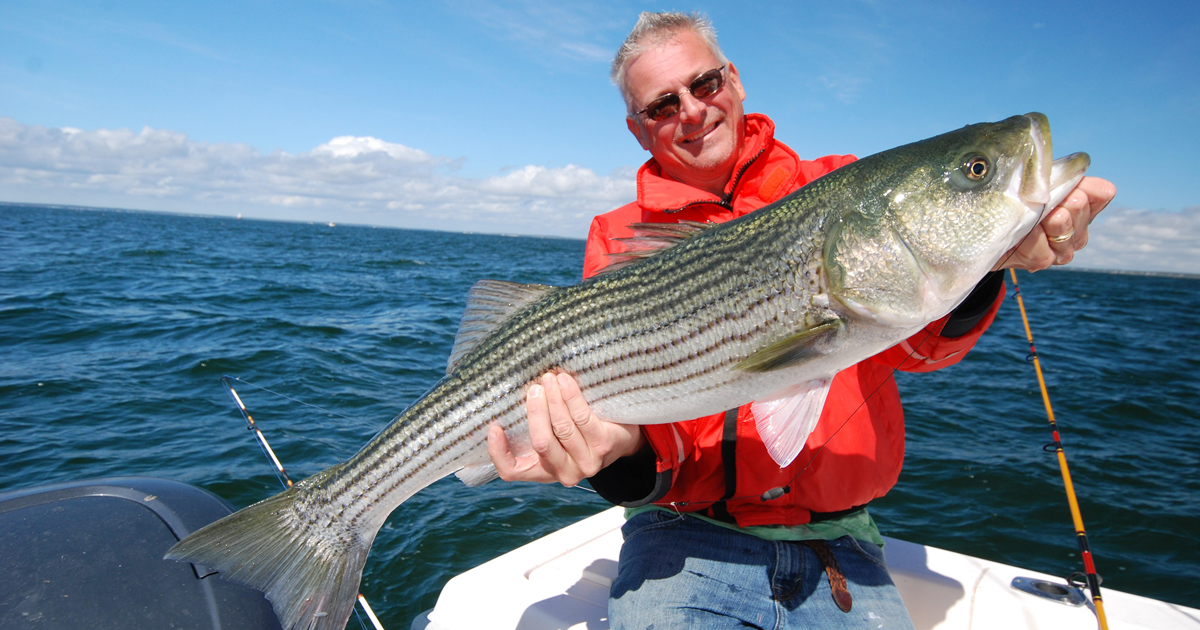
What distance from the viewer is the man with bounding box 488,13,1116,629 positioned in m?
3.01

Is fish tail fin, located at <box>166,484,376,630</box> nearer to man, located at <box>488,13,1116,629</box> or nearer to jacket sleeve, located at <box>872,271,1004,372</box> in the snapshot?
man, located at <box>488,13,1116,629</box>

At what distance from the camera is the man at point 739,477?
3008 millimetres

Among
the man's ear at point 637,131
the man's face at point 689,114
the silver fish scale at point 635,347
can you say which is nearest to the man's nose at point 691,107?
the man's face at point 689,114

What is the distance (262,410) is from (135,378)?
338 cm

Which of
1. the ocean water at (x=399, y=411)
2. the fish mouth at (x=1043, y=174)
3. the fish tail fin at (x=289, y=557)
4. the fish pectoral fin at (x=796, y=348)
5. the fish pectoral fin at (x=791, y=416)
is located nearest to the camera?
the fish mouth at (x=1043, y=174)

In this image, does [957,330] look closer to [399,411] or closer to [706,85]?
[706,85]

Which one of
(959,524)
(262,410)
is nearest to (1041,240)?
(959,524)

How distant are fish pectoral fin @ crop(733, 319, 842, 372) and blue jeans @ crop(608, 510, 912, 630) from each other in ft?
4.20

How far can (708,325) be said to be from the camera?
2.73 meters

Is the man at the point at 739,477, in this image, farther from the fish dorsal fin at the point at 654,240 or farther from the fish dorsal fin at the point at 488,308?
the fish dorsal fin at the point at 654,240

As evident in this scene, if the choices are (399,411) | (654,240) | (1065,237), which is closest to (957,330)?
(1065,237)

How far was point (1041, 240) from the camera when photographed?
8.07ft

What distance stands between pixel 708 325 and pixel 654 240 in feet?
1.99

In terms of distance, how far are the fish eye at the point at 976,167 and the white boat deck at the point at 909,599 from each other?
3.00 meters
